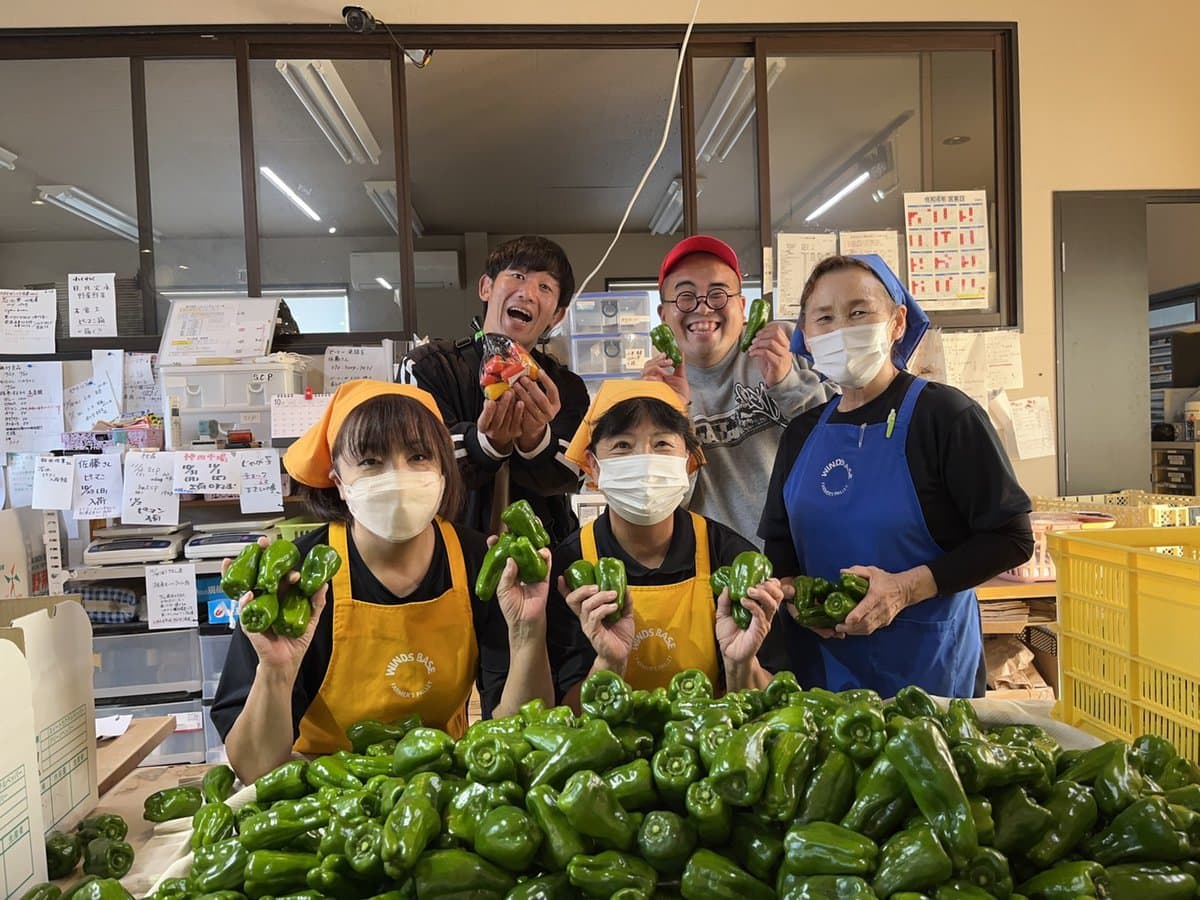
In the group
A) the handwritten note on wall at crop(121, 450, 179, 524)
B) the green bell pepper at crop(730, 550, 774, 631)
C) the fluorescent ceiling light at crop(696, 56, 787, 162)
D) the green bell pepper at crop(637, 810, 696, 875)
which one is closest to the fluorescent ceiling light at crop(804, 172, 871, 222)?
the fluorescent ceiling light at crop(696, 56, 787, 162)

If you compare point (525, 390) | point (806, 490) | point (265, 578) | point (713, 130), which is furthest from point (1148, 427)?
point (265, 578)

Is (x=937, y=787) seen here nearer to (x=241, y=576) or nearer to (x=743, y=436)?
(x=241, y=576)

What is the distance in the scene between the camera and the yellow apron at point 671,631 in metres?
1.62

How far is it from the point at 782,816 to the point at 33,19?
192 inches

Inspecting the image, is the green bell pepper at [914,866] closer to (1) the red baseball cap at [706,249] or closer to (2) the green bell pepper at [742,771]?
(2) the green bell pepper at [742,771]

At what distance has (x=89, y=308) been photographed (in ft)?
12.5

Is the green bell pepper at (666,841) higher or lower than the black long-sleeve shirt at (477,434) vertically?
lower

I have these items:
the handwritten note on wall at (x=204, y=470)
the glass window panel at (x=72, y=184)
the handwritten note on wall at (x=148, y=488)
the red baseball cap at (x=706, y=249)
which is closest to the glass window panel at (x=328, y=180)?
the glass window panel at (x=72, y=184)

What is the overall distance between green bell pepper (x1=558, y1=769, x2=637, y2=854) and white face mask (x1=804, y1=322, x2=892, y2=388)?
1.21 meters

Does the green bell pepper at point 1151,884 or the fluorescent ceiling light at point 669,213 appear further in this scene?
the fluorescent ceiling light at point 669,213

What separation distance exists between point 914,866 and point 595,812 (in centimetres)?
35

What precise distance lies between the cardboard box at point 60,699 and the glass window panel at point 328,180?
2728 mm

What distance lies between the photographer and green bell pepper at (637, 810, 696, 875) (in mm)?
880

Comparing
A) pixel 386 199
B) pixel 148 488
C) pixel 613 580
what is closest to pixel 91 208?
pixel 386 199
